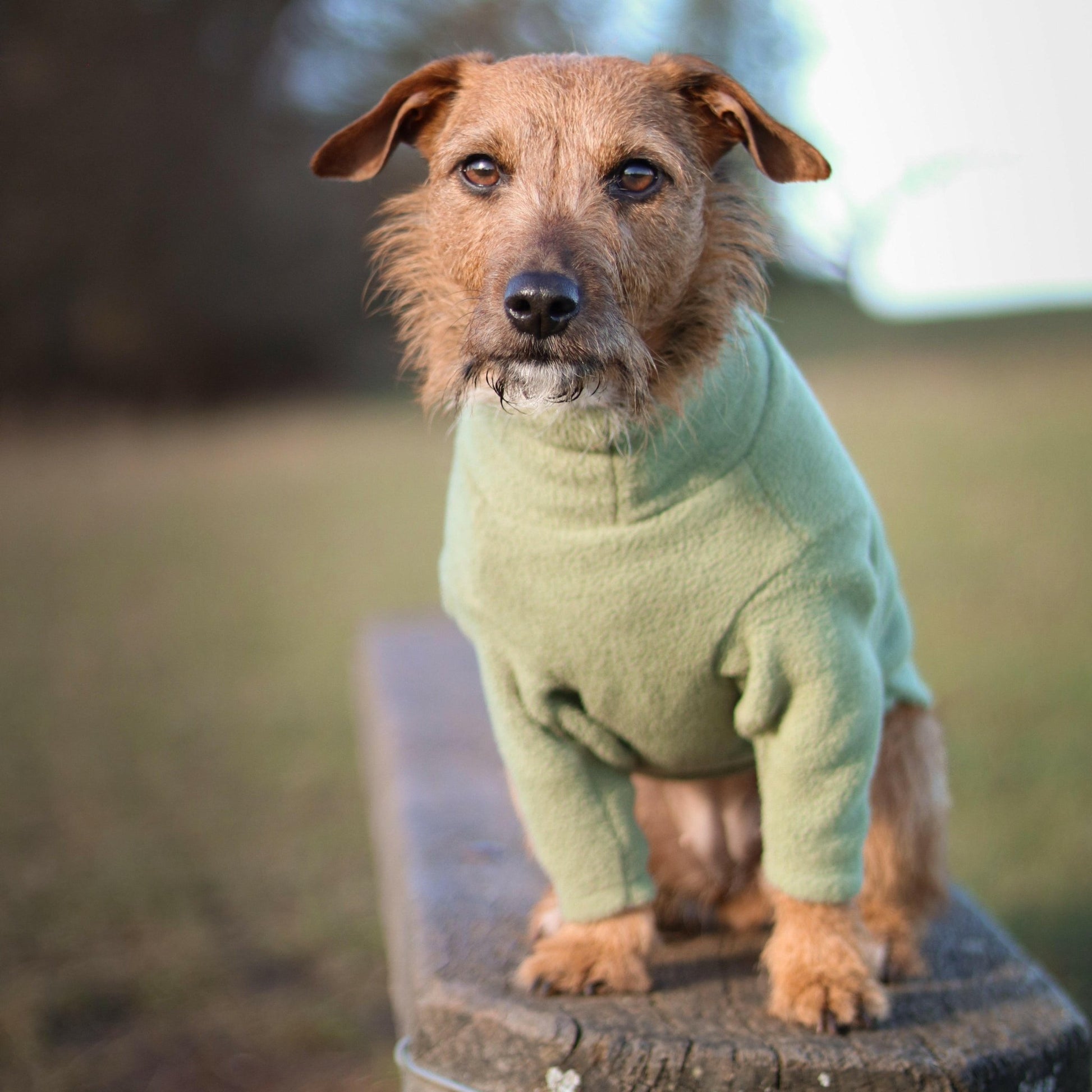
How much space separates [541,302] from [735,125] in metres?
0.59

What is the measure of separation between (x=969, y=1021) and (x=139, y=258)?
58.4 ft

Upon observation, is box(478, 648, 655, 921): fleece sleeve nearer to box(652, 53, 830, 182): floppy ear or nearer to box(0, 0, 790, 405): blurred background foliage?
box(652, 53, 830, 182): floppy ear

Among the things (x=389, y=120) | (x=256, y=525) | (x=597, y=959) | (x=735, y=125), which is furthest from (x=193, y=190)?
(x=597, y=959)

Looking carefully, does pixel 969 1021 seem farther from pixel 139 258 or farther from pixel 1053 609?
pixel 139 258

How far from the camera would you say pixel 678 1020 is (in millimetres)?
2092

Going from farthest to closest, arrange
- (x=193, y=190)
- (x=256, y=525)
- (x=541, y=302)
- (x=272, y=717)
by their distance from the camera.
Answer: (x=193, y=190), (x=256, y=525), (x=272, y=717), (x=541, y=302)

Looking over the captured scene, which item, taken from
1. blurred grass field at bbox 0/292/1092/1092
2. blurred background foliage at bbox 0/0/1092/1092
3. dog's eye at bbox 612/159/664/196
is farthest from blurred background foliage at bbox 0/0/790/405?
dog's eye at bbox 612/159/664/196

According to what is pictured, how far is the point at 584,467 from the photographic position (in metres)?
2.00

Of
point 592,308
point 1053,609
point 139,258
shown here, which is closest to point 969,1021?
point 592,308

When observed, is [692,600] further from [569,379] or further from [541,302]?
[541,302]

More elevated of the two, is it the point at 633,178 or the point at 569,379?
the point at 633,178

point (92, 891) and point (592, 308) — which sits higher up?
point (592, 308)

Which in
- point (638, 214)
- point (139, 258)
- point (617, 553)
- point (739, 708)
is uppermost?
point (139, 258)

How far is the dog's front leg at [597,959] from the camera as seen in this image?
2.20 m
